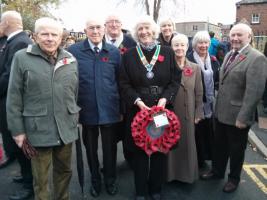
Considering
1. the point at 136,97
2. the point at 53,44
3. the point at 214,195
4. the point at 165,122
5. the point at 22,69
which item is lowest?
the point at 214,195

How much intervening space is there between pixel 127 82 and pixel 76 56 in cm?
67

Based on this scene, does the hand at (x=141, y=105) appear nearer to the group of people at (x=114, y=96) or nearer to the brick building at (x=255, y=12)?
the group of people at (x=114, y=96)

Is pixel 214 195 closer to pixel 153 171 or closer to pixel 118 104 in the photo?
pixel 153 171

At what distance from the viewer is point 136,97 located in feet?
11.9

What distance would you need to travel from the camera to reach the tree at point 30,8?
24.6 metres

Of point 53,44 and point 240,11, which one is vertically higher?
point 240,11

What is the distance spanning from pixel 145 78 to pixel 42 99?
3.87 ft

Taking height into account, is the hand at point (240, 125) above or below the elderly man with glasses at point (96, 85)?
below

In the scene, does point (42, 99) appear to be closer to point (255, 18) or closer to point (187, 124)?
point (187, 124)

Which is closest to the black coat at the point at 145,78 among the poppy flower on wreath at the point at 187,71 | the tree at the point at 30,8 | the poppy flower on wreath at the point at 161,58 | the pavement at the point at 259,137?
the poppy flower on wreath at the point at 161,58

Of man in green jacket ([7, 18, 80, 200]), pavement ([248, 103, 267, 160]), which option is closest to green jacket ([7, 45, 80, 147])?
man in green jacket ([7, 18, 80, 200])

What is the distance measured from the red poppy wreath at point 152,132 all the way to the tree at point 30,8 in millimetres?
21202

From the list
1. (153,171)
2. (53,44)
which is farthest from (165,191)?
(53,44)

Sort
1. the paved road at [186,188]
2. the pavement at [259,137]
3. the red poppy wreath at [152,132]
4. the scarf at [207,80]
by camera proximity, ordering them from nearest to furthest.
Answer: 1. the red poppy wreath at [152,132]
2. the paved road at [186,188]
3. the scarf at [207,80]
4. the pavement at [259,137]
